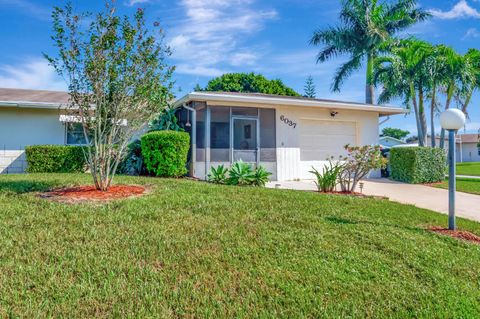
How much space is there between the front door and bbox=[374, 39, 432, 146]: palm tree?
7.94 metres

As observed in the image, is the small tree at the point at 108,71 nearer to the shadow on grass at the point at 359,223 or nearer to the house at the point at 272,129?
the shadow on grass at the point at 359,223

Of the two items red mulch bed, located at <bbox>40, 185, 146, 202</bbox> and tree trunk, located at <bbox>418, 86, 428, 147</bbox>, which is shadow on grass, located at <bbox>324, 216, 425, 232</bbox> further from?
tree trunk, located at <bbox>418, 86, 428, 147</bbox>

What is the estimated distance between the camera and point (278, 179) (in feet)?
40.0

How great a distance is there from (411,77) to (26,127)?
54.1ft

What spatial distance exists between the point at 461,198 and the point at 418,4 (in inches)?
713

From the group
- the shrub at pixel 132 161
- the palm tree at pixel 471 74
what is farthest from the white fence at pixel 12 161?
the palm tree at pixel 471 74

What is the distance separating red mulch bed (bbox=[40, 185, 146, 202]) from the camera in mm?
5684

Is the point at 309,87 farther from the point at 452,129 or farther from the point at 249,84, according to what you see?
the point at 452,129

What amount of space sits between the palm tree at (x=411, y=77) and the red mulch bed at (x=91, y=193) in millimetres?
13535

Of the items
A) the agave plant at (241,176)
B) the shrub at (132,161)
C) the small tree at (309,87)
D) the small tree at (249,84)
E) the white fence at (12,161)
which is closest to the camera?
the agave plant at (241,176)

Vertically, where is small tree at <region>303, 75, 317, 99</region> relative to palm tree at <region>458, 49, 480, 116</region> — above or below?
above

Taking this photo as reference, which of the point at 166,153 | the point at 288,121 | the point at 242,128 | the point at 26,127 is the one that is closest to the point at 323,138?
the point at 288,121

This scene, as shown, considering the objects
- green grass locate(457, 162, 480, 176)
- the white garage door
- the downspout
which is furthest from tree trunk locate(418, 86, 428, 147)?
the downspout

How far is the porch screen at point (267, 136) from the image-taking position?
12.0 meters
